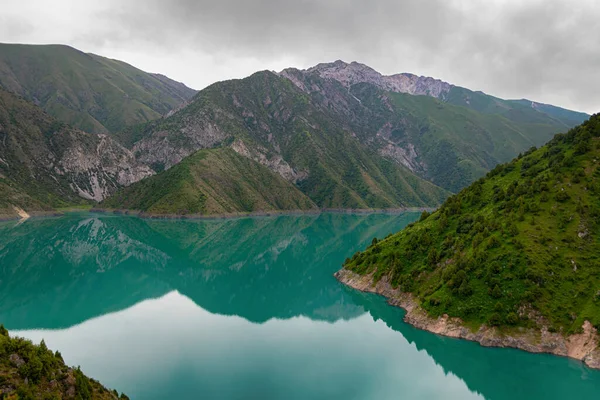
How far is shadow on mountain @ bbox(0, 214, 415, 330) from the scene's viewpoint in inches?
3083

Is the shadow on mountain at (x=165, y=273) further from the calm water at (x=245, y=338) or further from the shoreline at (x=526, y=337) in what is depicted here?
the shoreline at (x=526, y=337)

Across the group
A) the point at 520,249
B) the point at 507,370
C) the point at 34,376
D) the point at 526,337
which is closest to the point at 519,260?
the point at 520,249

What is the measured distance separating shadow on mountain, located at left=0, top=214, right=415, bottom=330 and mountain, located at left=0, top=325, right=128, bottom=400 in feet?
137

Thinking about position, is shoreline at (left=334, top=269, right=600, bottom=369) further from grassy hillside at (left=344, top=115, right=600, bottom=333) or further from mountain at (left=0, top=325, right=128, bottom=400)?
mountain at (left=0, top=325, right=128, bottom=400)

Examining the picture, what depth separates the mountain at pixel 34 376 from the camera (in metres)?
25.6

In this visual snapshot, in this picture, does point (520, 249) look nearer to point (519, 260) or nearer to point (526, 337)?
point (519, 260)

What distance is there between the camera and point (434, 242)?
8112 centimetres

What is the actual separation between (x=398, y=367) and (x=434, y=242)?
34.8 m

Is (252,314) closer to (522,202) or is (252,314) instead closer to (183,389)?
(183,389)

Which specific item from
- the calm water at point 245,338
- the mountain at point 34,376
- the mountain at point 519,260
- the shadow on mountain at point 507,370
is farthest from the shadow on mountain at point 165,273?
the mountain at point 34,376

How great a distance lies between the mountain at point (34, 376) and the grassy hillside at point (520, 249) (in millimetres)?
51506

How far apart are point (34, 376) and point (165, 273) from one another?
89.3 meters

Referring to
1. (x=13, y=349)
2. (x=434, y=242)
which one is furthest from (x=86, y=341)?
(x=434, y=242)

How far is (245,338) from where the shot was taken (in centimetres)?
6066
